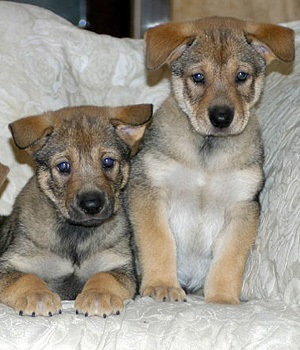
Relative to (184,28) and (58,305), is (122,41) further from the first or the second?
(58,305)

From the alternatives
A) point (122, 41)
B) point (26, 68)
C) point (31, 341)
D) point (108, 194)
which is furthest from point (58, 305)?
point (122, 41)

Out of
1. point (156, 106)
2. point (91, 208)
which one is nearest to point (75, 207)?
point (91, 208)

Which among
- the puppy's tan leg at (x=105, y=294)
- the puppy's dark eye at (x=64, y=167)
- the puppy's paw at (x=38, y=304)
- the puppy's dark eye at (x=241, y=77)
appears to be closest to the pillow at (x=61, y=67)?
the puppy's dark eye at (x=64, y=167)

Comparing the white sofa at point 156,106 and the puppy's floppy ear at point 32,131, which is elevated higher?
the puppy's floppy ear at point 32,131

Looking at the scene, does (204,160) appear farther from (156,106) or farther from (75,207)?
(156,106)

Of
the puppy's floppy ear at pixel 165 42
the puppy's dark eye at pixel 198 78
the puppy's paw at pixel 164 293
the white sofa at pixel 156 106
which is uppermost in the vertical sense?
the puppy's floppy ear at pixel 165 42

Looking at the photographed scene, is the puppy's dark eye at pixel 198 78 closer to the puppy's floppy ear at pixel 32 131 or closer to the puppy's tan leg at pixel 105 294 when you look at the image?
the puppy's floppy ear at pixel 32 131

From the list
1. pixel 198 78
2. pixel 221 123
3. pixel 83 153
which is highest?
pixel 198 78
